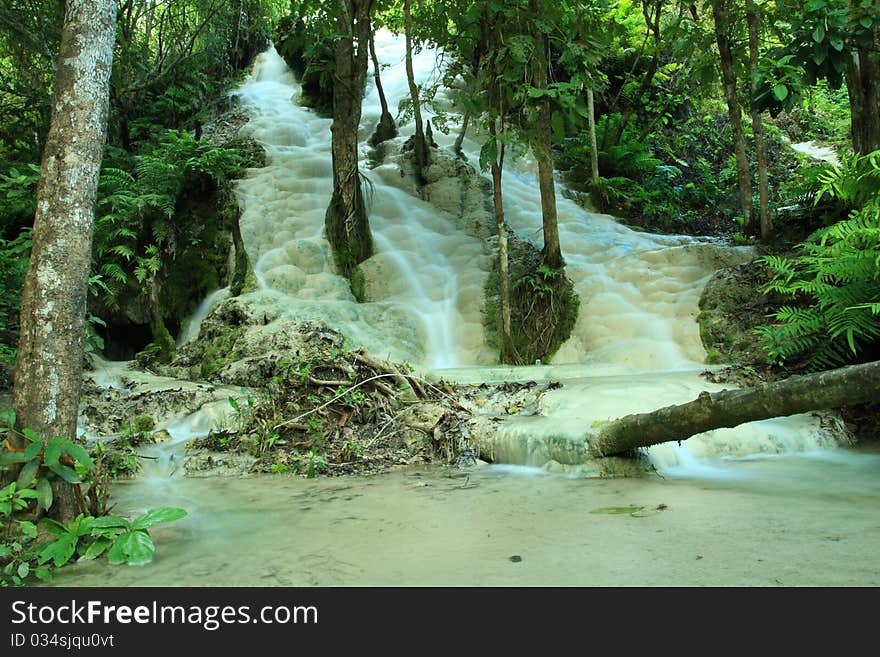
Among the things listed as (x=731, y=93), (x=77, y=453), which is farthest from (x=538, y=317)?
(x=77, y=453)

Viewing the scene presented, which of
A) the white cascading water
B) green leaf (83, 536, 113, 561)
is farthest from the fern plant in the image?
green leaf (83, 536, 113, 561)

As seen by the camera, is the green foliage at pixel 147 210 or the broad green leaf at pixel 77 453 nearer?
the broad green leaf at pixel 77 453

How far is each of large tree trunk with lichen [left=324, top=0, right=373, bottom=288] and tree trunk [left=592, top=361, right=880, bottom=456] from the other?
6527 mm

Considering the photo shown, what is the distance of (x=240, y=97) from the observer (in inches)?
667

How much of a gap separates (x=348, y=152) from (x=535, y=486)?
7.54 m

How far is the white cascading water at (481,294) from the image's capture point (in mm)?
5254

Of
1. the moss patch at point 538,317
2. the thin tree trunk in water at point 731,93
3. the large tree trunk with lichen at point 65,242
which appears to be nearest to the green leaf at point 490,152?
the moss patch at point 538,317

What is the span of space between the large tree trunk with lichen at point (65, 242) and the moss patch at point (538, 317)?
6.17m

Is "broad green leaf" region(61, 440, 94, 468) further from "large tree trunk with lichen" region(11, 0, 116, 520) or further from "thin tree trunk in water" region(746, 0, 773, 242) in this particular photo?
"thin tree trunk in water" region(746, 0, 773, 242)

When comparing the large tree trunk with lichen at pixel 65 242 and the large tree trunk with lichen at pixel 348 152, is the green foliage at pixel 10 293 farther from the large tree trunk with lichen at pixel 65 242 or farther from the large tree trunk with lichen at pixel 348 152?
the large tree trunk with lichen at pixel 65 242

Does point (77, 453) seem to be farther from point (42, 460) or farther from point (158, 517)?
point (158, 517)
